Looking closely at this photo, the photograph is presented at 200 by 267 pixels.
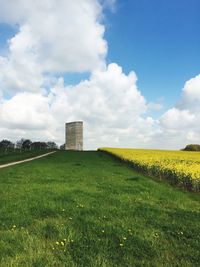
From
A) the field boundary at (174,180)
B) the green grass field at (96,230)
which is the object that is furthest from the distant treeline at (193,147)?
the green grass field at (96,230)

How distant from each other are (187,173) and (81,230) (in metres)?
12.2

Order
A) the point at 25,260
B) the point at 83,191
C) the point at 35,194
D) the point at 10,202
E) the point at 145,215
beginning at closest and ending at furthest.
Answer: the point at 25,260 < the point at 145,215 < the point at 10,202 < the point at 35,194 < the point at 83,191

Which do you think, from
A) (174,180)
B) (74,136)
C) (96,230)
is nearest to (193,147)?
(74,136)

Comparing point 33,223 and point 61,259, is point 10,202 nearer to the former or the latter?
point 33,223

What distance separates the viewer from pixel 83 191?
15.6m

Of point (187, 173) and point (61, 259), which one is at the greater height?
point (187, 173)

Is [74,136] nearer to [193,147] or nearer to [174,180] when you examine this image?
[193,147]

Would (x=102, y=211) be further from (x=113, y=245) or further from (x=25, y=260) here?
(x=25, y=260)

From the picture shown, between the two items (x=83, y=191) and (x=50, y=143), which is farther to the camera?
(x=50, y=143)

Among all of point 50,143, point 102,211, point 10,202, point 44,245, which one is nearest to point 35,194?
point 10,202

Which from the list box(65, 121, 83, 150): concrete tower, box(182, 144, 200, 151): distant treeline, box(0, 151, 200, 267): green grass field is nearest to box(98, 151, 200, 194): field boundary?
box(0, 151, 200, 267): green grass field

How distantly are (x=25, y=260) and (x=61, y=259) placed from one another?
0.71 meters

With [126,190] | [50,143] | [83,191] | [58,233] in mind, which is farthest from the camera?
[50,143]

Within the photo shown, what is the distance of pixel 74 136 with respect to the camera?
443 feet
